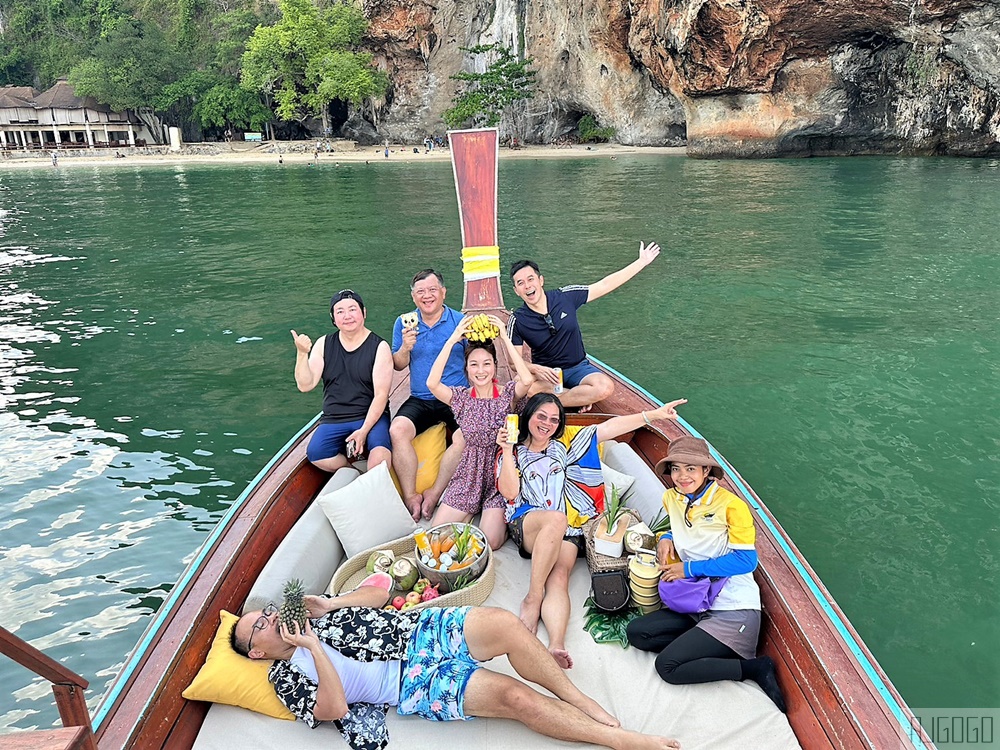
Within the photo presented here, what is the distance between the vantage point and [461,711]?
2709 mm

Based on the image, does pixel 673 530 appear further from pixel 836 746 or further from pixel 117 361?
pixel 117 361

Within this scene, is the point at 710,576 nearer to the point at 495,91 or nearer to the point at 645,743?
the point at 645,743

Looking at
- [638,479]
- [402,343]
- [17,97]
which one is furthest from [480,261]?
[17,97]

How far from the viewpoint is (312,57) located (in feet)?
150

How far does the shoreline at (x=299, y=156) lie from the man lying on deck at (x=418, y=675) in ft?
124

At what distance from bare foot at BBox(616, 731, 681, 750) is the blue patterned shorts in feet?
2.08

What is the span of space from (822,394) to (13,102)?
58584 millimetres

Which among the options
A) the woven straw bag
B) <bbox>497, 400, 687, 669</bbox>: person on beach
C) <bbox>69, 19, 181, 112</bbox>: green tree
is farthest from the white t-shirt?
<bbox>69, 19, 181, 112</bbox>: green tree

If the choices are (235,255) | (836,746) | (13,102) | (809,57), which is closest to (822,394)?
(836,746)

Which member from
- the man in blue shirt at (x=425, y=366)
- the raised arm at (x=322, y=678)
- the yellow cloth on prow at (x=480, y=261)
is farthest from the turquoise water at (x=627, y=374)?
the yellow cloth on prow at (x=480, y=261)

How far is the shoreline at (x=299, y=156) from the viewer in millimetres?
40312

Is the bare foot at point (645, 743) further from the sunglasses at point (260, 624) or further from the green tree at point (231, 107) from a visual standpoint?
the green tree at point (231, 107)

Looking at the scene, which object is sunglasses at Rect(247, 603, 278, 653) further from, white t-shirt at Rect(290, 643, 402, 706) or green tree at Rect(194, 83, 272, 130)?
green tree at Rect(194, 83, 272, 130)

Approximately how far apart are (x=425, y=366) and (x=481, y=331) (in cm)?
88
